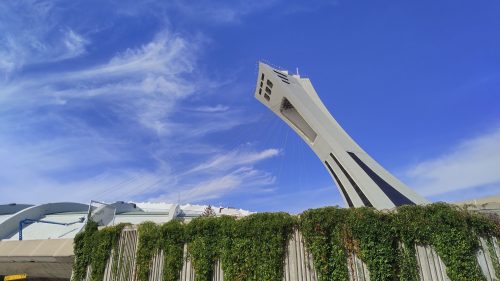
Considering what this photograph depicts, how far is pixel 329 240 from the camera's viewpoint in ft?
29.9

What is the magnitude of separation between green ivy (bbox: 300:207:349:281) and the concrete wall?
203mm

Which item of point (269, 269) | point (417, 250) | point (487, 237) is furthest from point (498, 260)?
point (269, 269)

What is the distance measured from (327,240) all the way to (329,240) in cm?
5

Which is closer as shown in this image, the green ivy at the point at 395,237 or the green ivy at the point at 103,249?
the green ivy at the point at 395,237

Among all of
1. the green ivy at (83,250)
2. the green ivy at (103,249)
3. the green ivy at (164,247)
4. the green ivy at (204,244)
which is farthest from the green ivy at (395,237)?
the green ivy at (83,250)

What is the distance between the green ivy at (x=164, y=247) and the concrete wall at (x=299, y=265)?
0.18m

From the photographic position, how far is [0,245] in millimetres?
13734

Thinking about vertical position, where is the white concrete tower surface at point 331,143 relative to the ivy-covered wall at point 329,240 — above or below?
above

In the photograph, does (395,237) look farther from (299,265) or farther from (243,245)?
(243,245)

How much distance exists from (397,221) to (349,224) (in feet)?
3.83

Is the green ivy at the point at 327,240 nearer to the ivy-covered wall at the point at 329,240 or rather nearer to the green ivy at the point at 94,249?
the ivy-covered wall at the point at 329,240

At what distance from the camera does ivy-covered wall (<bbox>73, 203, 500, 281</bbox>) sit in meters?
8.20

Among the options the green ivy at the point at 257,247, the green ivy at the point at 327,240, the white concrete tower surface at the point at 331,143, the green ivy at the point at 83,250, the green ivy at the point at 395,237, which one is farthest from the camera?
the white concrete tower surface at the point at 331,143

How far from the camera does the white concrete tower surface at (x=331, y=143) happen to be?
30188mm
